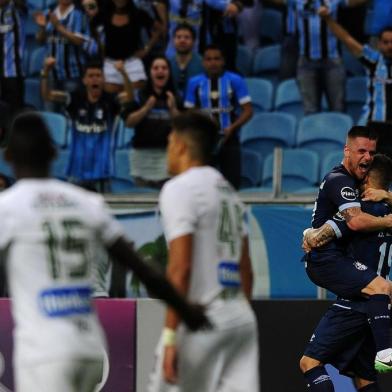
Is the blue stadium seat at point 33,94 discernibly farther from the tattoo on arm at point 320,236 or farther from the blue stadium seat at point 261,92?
the tattoo on arm at point 320,236

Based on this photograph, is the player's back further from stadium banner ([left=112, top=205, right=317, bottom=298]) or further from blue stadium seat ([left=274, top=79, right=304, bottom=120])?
blue stadium seat ([left=274, top=79, right=304, bottom=120])

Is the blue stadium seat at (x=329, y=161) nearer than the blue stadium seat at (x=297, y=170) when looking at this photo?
Yes

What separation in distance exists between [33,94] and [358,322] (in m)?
7.60

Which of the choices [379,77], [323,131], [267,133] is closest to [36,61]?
[267,133]

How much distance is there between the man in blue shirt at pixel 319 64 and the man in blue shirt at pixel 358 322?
5239mm

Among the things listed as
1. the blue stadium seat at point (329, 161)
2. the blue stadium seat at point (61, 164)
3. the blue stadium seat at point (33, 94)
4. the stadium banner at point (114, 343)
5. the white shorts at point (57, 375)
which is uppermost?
the white shorts at point (57, 375)

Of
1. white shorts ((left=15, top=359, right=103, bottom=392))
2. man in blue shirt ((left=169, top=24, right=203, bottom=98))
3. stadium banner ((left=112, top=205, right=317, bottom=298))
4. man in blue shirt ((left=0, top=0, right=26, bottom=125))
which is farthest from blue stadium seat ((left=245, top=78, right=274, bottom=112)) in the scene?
white shorts ((left=15, top=359, right=103, bottom=392))

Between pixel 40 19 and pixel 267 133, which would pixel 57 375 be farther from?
pixel 40 19

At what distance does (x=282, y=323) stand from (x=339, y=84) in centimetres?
467

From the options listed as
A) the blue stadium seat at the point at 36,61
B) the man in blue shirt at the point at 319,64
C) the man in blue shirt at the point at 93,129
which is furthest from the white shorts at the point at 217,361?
the blue stadium seat at the point at 36,61

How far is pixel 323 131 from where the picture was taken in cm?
1384

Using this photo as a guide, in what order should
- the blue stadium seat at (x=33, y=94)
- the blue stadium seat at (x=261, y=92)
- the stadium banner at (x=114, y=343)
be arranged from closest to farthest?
the stadium banner at (x=114, y=343), the blue stadium seat at (x=261, y=92), the blue stadium seat at (x=33, y=94)

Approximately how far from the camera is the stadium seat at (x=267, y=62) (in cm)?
1519

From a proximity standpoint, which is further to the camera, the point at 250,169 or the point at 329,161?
the point at 250,169
